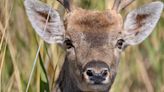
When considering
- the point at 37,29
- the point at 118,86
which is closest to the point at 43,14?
the point at 37,29

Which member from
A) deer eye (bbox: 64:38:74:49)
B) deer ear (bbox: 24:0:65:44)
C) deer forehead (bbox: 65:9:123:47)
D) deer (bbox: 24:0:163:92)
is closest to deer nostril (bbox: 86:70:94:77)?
deer (bbox: 24:0:163:92)

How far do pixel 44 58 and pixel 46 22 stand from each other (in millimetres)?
513

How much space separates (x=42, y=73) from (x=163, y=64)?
7.52 ft

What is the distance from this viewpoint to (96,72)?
6207 mm

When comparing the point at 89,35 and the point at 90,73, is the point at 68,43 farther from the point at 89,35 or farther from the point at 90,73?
the point at 90,73

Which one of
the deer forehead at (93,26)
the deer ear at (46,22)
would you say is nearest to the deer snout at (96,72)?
the deer forehead at (93,26)

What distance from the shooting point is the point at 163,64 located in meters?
8.90

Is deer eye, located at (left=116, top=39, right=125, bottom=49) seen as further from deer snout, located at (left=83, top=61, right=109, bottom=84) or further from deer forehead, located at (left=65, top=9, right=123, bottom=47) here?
deer snout, located at (left=83, top=61, right=109, bottom=84)

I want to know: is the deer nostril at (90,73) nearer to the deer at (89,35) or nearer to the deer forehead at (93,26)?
the deer at (89,35)

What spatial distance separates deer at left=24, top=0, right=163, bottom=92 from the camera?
643cm

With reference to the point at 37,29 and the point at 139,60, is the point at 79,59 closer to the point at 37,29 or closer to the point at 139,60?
the point at 37,29

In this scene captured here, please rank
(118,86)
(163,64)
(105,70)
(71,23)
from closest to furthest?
(105,70) < (71,23) < (118,86) < (163,64)

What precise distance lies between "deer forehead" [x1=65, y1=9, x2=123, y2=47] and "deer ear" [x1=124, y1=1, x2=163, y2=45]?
0.12 meters

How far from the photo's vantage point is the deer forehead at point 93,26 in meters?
6.62
